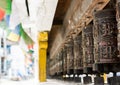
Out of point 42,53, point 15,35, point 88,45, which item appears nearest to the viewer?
point 88,45

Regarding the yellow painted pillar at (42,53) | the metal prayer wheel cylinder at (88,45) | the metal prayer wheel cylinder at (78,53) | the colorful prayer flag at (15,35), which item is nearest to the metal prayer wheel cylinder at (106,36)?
the metal prayer wheel cylinder at (88,45)

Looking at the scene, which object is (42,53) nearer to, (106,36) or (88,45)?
(88,45)

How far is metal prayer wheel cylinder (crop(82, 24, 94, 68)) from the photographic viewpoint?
4.33 m

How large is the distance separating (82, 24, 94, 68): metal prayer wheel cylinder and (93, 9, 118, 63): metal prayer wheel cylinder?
36.5 inches

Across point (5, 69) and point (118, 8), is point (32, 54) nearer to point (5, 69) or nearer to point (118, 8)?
point (5, 69)

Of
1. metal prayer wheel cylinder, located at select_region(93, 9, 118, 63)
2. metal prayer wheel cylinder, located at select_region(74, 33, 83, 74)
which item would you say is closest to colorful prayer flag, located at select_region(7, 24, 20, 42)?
metal prayer wheel cylinder, located at select_region(74, 33, 83, 74)

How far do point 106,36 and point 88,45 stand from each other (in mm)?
1182

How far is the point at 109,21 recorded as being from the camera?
3.22 m

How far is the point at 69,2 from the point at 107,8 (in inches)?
161

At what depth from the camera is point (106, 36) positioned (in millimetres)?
3207

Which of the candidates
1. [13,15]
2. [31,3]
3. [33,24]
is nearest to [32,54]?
[33,24]

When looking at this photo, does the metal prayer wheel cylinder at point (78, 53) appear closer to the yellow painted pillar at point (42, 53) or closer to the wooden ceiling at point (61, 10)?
the wooden ceiling at point (61, 10)

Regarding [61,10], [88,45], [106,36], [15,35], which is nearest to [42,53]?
[61,10]

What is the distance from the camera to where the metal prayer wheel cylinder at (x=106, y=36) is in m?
3.18
